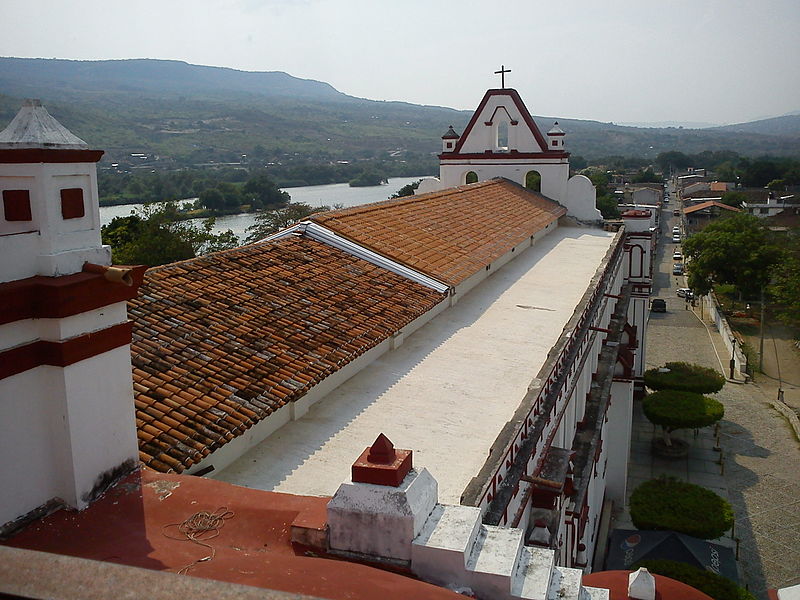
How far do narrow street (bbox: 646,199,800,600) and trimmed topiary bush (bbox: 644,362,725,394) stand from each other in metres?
1.78

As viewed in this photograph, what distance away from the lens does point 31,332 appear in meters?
4.01

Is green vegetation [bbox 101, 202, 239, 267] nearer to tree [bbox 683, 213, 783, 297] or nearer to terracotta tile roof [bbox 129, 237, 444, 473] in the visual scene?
terracotta tile roof [bbox 129, 237, 444, 473]

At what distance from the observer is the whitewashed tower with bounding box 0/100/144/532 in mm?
3912

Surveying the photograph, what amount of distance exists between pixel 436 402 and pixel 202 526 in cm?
478

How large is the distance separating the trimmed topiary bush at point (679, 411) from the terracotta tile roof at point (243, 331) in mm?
15930

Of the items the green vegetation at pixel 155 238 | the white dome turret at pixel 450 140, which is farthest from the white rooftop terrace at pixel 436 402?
the green vegetation at pixel 155 238

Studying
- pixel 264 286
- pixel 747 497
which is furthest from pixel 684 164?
pixel 264 286

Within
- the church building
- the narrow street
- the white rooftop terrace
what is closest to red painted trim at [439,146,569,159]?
the church building

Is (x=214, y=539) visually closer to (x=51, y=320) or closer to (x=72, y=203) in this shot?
(x=51, y=320)

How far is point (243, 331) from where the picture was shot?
324 inches

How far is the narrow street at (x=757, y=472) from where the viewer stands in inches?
727

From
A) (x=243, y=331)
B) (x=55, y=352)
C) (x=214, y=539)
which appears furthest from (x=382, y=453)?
(x=243, y=331)

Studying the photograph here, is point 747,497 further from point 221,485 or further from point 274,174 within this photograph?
point 274,174

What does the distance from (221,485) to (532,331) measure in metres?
7.90
